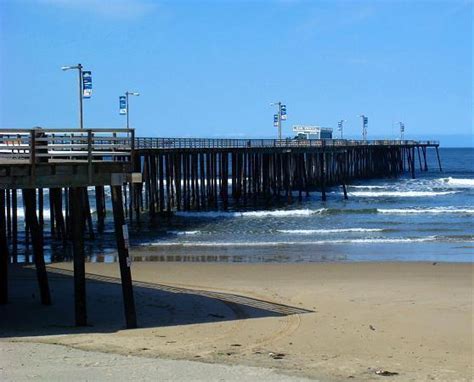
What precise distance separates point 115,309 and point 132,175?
9.23 ft

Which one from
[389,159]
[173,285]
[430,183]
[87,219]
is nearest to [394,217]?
[87,219]

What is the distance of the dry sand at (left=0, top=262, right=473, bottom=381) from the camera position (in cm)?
904

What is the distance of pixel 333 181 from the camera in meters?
54.6

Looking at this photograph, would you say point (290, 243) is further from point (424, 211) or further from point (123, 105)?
point (123, 105)

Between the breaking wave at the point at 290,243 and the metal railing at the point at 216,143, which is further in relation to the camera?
the metal railing at the point at 216,143

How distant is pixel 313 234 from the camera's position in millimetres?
26844

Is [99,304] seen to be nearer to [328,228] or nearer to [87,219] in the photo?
[87,219]

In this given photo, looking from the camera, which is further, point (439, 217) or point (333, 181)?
point (333, 181)

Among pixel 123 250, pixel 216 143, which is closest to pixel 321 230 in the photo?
pixel 216 143

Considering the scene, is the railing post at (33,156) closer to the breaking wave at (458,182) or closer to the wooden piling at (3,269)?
the wooden piling at (3,269)

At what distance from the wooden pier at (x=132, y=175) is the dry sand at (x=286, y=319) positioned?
83 centimetres

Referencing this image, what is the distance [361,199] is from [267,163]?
5954 millimetres

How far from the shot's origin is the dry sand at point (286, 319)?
904 cm

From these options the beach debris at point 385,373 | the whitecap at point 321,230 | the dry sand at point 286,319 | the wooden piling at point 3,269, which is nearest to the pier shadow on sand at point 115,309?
the dry sand at point 286,319
